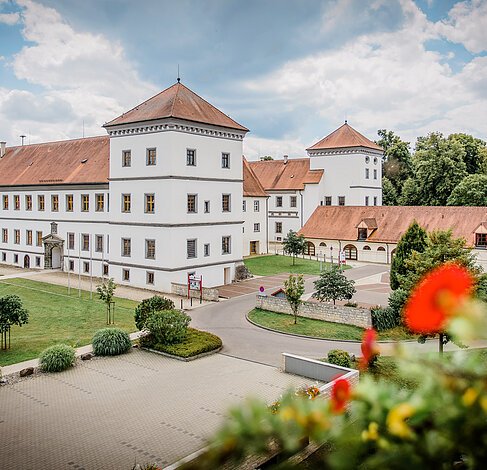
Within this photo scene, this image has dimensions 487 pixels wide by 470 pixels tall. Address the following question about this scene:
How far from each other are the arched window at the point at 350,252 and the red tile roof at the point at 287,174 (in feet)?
34.1

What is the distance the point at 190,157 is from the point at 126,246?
726 cm

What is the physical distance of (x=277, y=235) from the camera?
58.6 meters

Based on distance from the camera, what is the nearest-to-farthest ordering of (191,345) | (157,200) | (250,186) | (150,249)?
(191,345) < (157,200) < (150,249) < (250,186)

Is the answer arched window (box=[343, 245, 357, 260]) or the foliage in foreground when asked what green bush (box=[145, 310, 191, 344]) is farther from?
arched window (box=[343, 245, 357, 260])

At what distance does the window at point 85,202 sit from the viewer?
3931cm

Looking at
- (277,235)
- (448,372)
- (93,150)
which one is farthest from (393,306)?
(277,235)

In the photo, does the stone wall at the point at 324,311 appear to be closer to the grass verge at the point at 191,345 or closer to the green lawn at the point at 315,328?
the green lawn at the point at 315,328

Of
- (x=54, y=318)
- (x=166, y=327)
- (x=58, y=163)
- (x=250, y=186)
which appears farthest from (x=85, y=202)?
(x=166, y=327)

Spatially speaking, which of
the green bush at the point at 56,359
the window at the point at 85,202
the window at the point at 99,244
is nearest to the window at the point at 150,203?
the window at the point at 99,244

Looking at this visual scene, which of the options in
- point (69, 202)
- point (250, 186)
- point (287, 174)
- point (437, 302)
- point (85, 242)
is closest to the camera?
point (437, 302)

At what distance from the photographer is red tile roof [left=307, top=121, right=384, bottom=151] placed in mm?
54406

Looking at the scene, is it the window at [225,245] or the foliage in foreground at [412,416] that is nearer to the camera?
the foliage in foreground at [412,416]

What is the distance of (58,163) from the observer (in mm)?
44094

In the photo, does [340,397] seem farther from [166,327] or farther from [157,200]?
[157,200]
